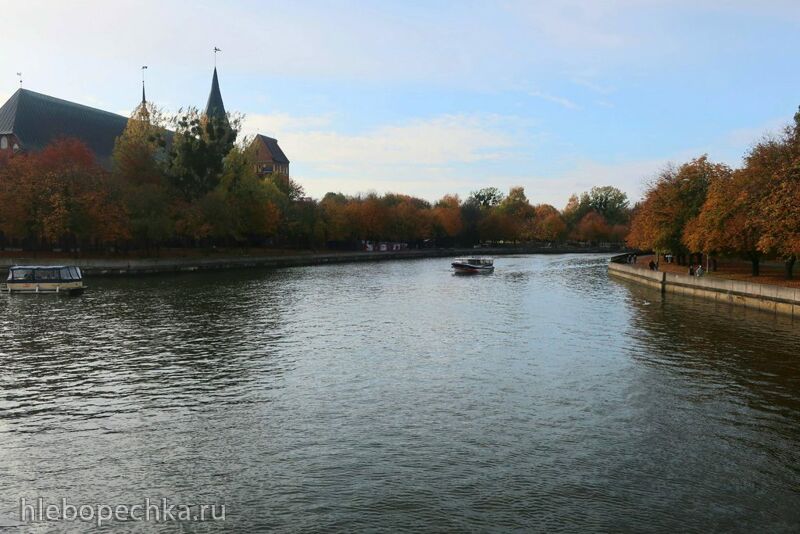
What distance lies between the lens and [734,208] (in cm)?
6134

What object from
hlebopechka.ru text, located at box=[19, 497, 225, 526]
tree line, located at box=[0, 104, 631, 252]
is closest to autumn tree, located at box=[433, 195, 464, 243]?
tree line, located at box=[0, 104, 631, 252]

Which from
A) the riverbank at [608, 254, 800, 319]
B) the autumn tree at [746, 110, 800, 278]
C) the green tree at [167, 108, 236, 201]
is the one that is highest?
the green tree at [167, 108, 236, 201]

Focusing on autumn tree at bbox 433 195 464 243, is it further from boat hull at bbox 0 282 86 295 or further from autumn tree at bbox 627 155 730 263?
boat hull at bbox 0 282 86 295

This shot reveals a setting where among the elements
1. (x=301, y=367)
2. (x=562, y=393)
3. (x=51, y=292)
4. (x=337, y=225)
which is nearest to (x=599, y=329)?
(x=562, y=393)

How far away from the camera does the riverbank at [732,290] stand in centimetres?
4603

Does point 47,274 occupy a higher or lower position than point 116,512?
higher

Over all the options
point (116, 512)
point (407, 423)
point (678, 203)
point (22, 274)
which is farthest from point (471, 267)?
point (116, 512)

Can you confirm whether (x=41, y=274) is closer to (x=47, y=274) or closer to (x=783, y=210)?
(x=47, y=274)

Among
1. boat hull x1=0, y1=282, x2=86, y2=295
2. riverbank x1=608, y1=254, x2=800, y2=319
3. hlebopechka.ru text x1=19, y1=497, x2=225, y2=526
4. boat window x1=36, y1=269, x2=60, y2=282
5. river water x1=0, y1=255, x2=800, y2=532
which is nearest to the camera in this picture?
hlebopechka.ru text x1=19, y1=497, x2=225, y2=526

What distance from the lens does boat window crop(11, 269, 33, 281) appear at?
58.1 metres

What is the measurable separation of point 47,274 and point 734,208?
6569cm

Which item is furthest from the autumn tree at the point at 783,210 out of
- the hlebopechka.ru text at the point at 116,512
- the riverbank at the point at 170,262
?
the riverbank at the point at 170,262

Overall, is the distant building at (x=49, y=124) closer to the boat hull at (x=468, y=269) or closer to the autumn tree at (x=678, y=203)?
the boat hull at (x=468, y=269)

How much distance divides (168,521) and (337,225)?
126869 mm
